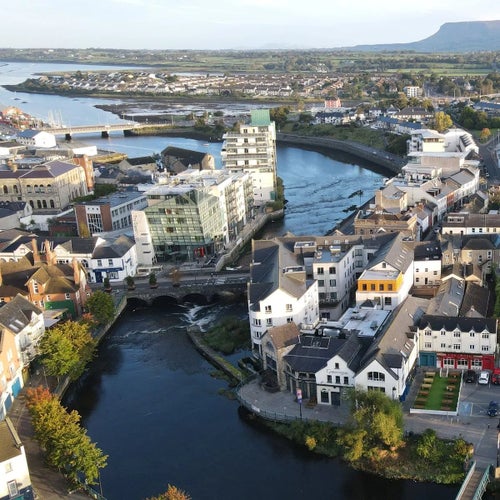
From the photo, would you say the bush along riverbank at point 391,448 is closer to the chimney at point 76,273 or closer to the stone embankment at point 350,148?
the chimney at point 76,273

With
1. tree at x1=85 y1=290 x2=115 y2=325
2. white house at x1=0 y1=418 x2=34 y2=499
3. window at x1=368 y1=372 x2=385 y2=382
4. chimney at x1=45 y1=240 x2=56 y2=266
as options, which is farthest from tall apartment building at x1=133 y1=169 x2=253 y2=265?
white house at x1=0 y1=418 x2=34 y2=499

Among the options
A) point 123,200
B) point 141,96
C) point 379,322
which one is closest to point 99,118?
point 141,96

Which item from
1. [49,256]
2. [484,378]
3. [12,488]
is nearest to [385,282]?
[484,378]

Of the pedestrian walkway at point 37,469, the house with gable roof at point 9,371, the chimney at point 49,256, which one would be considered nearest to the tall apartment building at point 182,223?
the chimney at point 49,256

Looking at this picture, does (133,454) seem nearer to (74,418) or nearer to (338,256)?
(74,418)

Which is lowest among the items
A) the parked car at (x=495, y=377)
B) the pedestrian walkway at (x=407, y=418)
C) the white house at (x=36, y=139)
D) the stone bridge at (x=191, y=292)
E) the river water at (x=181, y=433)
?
the river water at (x=181, y=433)

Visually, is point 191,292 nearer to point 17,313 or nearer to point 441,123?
point 17,313
